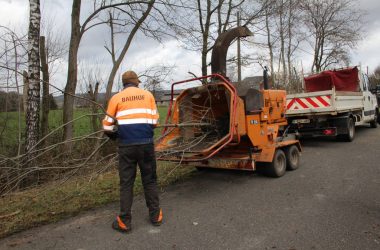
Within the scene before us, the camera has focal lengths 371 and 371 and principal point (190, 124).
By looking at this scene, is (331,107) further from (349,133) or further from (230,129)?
(230,129)

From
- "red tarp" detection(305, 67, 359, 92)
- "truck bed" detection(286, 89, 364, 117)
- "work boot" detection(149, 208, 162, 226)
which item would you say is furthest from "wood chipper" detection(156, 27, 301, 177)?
"red tarp" detection(305, 67, 359, 92)

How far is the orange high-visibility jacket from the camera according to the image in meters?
4.77

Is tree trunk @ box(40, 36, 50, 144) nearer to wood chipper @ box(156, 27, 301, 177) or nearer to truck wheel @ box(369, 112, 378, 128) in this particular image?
wood chipper @ box(156, 27, 301, 177)

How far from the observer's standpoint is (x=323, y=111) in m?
11.3

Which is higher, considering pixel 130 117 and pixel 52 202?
pixel 130 117

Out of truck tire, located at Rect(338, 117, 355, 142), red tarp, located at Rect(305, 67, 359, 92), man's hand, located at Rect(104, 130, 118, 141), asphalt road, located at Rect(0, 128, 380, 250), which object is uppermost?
red tarp, located at Rect(305, 67, 359, 92)

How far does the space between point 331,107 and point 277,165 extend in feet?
15.1

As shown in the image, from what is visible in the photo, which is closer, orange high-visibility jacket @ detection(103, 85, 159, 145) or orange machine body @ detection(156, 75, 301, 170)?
orange high-visibility jacket @ detection(103, 85, 159, 145)

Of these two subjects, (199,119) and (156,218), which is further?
(199,119)

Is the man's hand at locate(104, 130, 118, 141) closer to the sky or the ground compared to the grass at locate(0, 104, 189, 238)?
closer to the sky

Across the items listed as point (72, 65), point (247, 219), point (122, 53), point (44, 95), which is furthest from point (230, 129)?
point (122, 53)

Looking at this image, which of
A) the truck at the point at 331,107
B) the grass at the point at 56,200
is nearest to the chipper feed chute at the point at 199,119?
the grass at the point at 56,200

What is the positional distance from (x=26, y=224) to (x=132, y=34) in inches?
331

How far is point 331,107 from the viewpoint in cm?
1112
